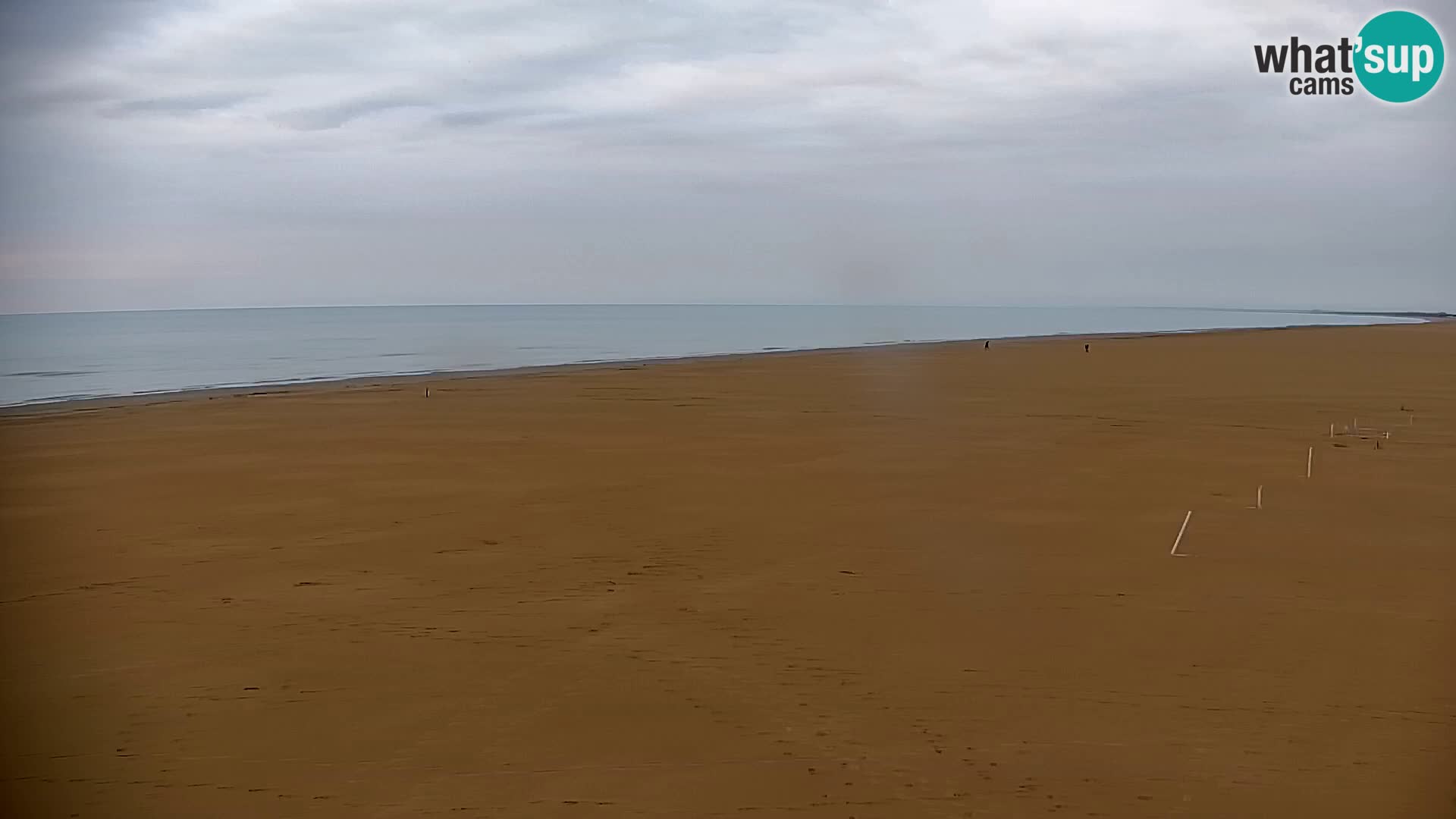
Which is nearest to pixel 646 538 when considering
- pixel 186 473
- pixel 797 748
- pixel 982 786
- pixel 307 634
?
pixel 307 634

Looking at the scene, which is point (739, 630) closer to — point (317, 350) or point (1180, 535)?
point (1180, 535)

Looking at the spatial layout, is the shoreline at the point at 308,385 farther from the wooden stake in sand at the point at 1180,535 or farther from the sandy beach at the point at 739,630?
the wooden stake in sand at the point at 1180,535

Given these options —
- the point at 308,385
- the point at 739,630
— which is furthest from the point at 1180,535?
the point at 308,385

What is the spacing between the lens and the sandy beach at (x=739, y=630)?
3664mm

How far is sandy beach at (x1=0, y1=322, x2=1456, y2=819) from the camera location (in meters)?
3.66

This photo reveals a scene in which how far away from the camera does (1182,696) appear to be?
14.2 ft

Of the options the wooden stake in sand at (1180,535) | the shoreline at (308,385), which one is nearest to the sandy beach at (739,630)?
the wooden stake in sand at (1180,535)

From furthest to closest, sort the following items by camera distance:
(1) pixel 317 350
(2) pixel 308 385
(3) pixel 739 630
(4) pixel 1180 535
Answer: (1) pixel 317 350
(2) pixel 308 385
(4) pixel 1180 535
(3) pixel 739 630

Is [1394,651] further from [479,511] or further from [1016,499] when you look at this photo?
[479,511]

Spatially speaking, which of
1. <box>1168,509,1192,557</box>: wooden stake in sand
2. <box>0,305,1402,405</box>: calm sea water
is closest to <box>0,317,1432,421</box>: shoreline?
<box>0,305,1402,405</box>: calm sea water

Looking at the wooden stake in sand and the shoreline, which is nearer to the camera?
the wooden stake in sand

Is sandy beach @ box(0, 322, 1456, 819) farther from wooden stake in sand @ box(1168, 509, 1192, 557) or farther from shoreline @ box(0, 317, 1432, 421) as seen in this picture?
shoreline @ box(0, 317, 1432, 421)

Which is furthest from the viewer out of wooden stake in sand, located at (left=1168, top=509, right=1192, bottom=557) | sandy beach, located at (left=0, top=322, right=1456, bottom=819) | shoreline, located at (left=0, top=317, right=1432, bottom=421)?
shoreline, located at (left=0, top=317, right=1432, bottom=421)

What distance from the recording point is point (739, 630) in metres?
5.25
